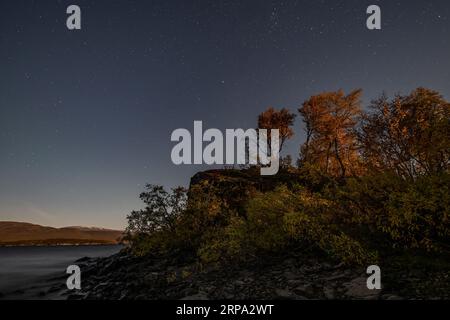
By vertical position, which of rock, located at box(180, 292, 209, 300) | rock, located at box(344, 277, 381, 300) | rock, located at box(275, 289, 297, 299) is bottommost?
rock, located at box(180, 292, 209, 300)

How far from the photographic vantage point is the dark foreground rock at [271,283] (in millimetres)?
9008

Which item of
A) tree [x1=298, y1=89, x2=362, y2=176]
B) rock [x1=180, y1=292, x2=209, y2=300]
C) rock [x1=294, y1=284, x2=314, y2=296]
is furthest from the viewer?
tree [x1=298, y1=89, x2=362, y2=176]

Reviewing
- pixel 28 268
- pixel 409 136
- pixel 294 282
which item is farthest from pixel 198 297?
pixel 28 268

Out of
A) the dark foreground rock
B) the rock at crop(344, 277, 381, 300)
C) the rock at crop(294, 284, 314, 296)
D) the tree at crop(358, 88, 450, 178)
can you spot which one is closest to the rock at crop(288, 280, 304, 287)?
the dark foreground rock

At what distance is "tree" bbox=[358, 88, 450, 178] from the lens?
1153 centimetres

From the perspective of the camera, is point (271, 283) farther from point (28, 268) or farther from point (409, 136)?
point (28, 268)

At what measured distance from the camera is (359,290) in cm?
927

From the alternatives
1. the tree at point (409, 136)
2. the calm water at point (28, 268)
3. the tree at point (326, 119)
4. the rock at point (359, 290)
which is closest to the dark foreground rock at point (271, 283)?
the rock at point (359, 290)

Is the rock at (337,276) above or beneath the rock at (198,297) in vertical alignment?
above

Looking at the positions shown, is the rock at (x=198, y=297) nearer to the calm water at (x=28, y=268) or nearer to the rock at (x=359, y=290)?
the rock at (x=359, y=290)

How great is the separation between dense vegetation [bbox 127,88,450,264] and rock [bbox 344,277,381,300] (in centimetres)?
109

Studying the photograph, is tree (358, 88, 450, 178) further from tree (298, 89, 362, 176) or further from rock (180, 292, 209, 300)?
tree (298, 89, 362, 176)

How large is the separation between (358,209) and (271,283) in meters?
4.11

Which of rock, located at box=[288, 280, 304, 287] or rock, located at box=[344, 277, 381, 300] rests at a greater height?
rock, located at box=[344, 277, 381, 300]
